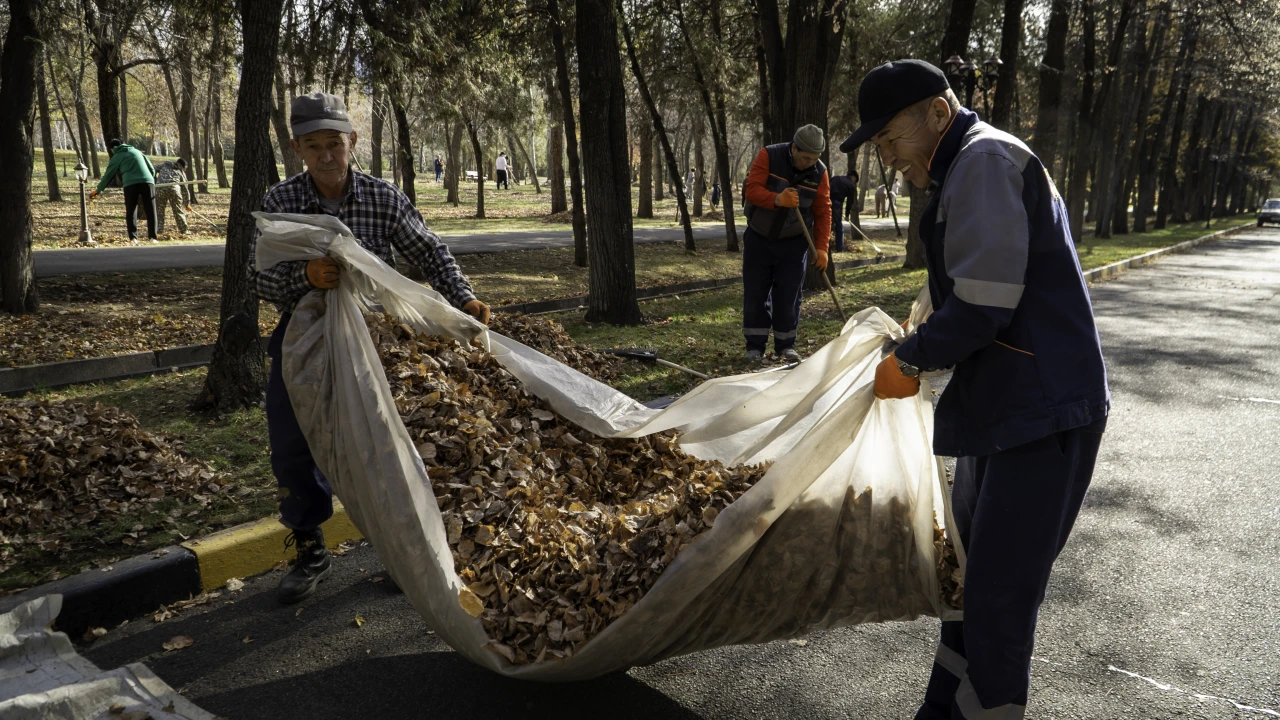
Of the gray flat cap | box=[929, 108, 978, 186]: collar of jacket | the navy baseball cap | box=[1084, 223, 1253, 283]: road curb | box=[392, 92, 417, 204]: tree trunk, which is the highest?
box=[392, 92, 417, 204]: tree trunk

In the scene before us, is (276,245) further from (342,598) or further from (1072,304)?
(1072,304)

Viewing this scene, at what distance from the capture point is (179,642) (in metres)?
3.14

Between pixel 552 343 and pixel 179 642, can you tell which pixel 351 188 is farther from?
pixel 552 343

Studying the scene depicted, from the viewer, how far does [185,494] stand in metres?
4.11

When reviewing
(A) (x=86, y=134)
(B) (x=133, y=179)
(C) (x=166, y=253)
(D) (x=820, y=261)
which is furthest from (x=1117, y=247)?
(A) (x=86, y=134)

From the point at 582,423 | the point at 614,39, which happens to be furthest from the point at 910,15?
the point at 582,423

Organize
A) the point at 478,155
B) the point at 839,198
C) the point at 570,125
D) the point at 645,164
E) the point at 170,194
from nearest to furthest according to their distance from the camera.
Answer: the point at 839,198
the point at 570,125
the point at 170,194
the point at 478,155
the point at 645,164

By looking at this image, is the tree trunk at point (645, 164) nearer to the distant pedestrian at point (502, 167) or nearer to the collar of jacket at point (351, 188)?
the distant pedestrian at point (502, 167)

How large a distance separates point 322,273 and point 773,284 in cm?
503

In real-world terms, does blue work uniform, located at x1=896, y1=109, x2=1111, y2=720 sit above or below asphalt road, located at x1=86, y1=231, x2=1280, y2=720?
above

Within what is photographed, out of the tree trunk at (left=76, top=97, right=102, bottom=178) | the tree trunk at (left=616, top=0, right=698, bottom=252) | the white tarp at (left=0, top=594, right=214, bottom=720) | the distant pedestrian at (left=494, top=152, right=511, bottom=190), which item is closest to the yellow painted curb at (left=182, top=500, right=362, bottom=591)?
the white tarp at (left=0, top=594, right=214, bottom=720)

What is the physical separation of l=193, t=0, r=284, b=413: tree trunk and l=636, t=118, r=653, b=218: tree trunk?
21283 millimetres

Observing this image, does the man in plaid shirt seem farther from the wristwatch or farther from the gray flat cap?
the wristwatch

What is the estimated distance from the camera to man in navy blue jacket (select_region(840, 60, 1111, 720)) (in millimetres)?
1994
